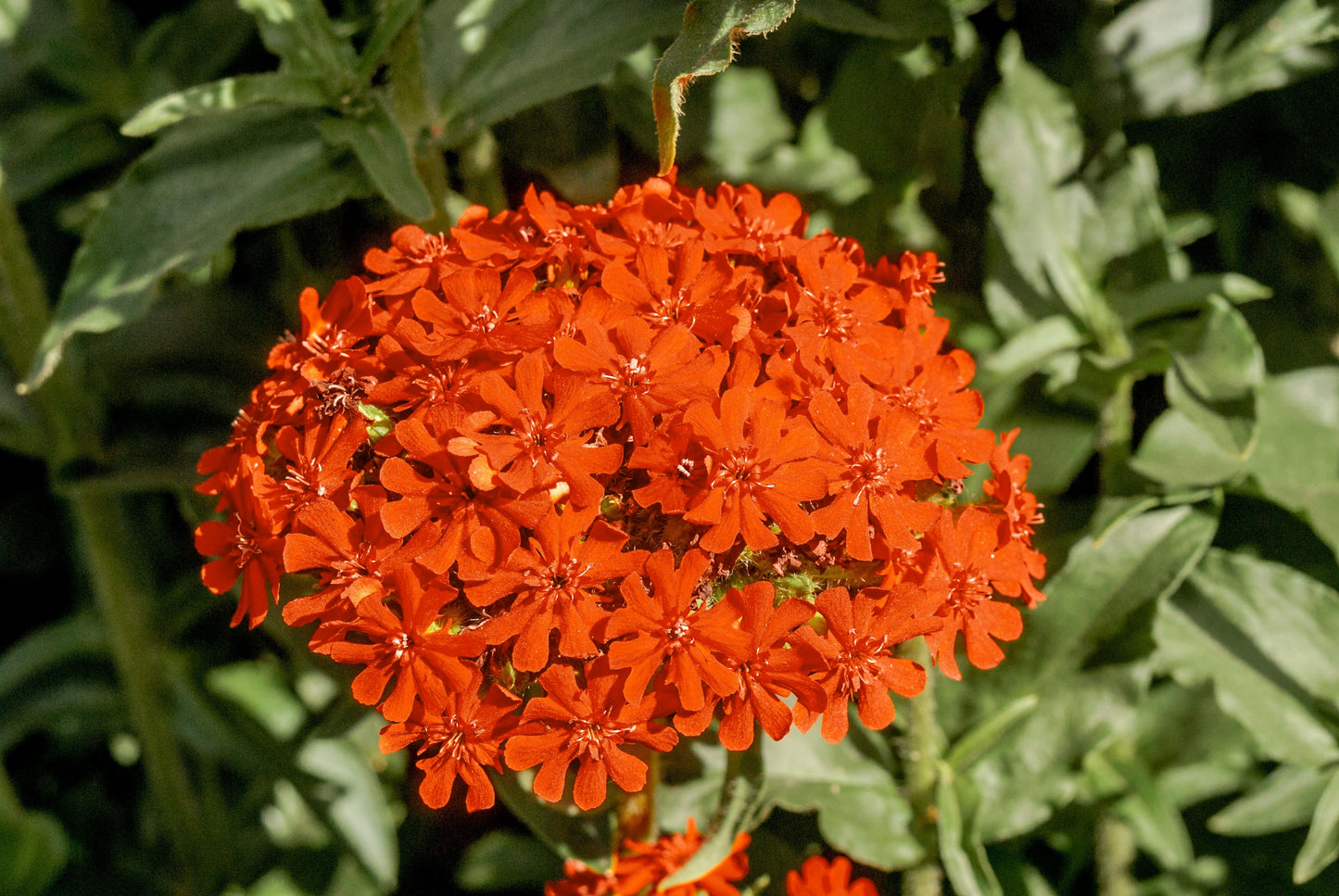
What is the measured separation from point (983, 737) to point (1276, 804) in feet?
1.29

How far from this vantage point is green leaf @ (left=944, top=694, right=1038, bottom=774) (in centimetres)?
100

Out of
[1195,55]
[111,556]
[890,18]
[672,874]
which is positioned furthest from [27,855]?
[1195,55]

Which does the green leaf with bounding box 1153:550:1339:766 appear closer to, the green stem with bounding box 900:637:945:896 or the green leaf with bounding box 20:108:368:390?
the green stem with bounding box 900:637:945:896

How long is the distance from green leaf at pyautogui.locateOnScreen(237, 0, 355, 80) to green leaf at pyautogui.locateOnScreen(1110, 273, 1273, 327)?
2.64ft

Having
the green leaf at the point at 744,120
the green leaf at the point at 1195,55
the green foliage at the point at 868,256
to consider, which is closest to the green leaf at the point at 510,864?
the green foliage at the point at 868,256

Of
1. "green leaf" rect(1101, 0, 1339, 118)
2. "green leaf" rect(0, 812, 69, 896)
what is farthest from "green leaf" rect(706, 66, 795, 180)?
"green leaf" rect(0, 812, 69, 896)

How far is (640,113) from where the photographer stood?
115cm

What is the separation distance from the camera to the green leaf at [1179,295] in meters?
1.02

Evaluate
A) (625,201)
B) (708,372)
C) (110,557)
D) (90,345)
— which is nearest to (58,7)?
(90,345)

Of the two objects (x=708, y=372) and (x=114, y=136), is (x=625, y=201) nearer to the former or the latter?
(x=708, y=372)

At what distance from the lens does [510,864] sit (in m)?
1.25

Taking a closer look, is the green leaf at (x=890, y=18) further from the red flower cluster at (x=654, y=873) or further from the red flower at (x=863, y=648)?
the red flower cluster at (x=654, y=873)

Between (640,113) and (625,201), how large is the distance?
1.24 ft

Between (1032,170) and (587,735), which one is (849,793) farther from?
(1032,170)
